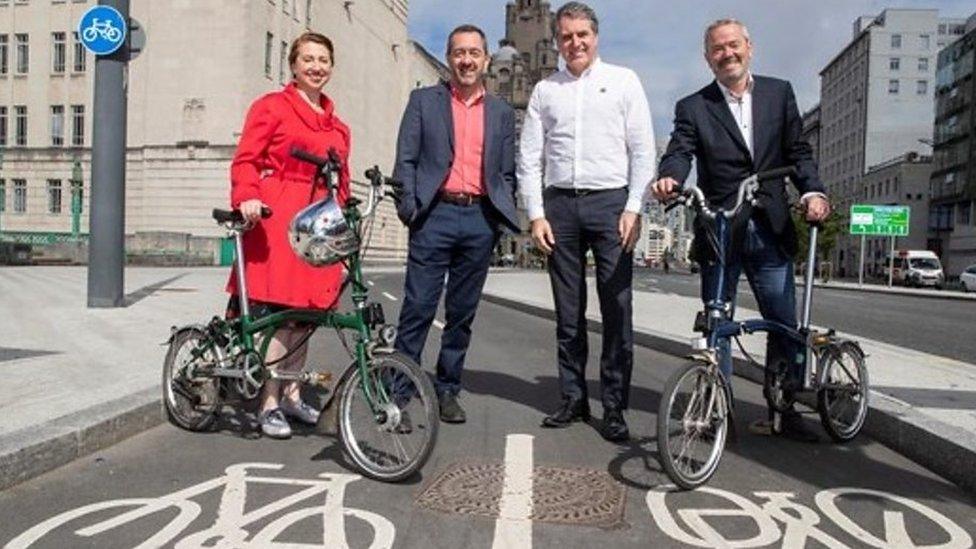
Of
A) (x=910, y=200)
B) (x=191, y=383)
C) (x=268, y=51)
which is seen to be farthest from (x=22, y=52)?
(x=910, y=200)

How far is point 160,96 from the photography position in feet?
174

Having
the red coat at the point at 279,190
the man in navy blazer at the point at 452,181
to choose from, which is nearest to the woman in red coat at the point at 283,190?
the red coat at the point at 279,190

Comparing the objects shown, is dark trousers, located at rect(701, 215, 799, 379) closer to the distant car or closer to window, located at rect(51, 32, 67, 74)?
the distant car

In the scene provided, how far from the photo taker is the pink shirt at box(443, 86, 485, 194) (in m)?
5.34

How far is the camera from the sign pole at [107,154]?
11719 mm

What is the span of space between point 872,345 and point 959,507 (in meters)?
6.11

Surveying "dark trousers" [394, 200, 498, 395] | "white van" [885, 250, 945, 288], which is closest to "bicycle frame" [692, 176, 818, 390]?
"dark trousers" [394, 200, 498, 395]

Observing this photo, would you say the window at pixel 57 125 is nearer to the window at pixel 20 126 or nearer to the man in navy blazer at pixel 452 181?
the window at pixel 20 126

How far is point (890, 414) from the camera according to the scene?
5.35 m

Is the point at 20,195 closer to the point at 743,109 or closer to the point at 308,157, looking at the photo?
the point at 308,157

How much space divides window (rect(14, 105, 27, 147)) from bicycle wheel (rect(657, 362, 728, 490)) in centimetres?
6307

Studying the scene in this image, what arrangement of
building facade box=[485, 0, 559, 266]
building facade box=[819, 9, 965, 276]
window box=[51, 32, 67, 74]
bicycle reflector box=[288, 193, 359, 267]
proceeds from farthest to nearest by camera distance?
building facade box=[485, 0, 559, 266] < building facade box=[819, 9, 965, 276] < window box=[51, 32, 67, 74] < bicycle reflector box=[288, 193, 359, 267]

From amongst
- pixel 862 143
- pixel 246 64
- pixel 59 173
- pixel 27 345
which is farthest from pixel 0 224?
pixel 862 143

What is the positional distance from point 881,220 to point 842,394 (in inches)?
2222
